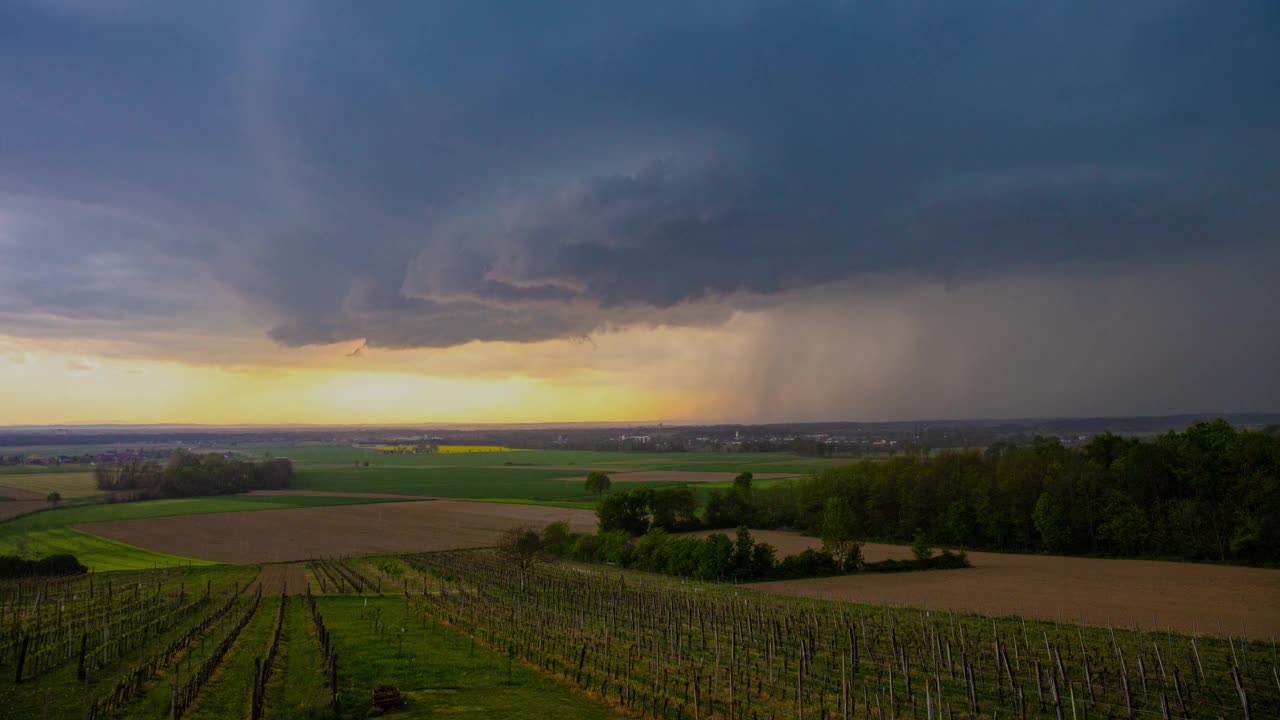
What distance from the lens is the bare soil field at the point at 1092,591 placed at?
32.7 meters

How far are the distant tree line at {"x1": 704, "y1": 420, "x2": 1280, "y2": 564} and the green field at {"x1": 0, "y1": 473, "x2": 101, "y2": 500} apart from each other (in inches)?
4306

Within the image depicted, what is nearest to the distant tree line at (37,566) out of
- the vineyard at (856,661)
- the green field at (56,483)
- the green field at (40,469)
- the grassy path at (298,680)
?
the vineyard at (856,661)

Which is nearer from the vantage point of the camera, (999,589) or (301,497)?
(999,589)

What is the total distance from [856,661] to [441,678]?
1355cm

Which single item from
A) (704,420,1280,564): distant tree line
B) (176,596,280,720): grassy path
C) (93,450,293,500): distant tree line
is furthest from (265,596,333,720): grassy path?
(93,450,293,500): distant tree line

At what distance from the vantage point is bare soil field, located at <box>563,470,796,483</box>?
131 m

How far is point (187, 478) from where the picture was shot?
114 meters

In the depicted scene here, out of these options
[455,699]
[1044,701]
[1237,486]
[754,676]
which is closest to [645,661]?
[754,676]

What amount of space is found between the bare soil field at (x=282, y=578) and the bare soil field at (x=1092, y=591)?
30.4 m

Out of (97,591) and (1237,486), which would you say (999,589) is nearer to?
(1237,486)

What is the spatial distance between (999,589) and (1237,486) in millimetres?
25110

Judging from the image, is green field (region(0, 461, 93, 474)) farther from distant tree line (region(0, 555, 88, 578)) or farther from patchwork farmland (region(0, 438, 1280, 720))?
distant tree line (region(0, 555, 88, 578))

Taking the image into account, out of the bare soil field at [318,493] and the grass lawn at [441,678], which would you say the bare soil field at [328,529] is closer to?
the bare soil field at [318,493]

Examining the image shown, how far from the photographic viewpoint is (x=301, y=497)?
366ft
